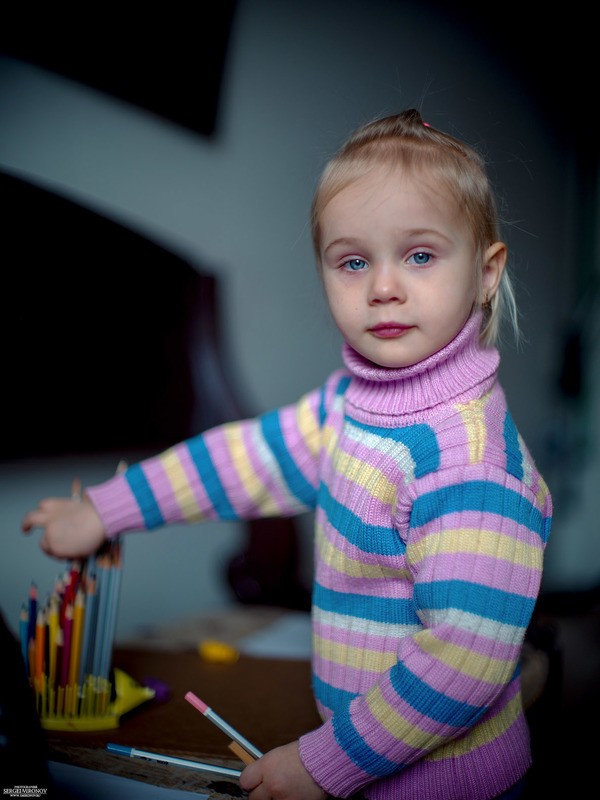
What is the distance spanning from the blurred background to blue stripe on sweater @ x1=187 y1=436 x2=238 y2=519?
0.21 metres

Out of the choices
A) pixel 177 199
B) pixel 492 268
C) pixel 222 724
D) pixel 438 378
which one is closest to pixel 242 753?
pixel 222 724

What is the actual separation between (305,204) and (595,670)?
3.53 ft

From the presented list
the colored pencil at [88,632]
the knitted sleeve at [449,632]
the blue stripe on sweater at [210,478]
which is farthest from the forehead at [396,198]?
the colored pencil at [88,632]

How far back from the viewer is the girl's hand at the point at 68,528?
2.53 ft

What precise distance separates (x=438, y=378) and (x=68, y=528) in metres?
0.39

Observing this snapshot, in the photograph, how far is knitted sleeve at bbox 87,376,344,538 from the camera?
2.69 ft

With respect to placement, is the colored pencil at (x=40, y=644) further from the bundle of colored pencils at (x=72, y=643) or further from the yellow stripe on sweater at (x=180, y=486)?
the yellow stripe on sweater at (x=180, y=486)

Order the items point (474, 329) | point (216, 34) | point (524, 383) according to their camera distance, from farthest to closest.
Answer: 1. point (524, 383)
2. point (216, 34)
3. point (474, 329)

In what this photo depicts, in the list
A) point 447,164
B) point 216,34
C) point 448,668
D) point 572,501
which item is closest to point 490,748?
point 448,668

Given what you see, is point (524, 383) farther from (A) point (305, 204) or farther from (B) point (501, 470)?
(B) point (501, 470)

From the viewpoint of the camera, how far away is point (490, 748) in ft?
2.10

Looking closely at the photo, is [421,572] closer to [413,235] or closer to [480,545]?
[480,545]

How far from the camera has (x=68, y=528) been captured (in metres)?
0.78

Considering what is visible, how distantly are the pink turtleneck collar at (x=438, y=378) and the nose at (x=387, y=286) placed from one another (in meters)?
0.06
